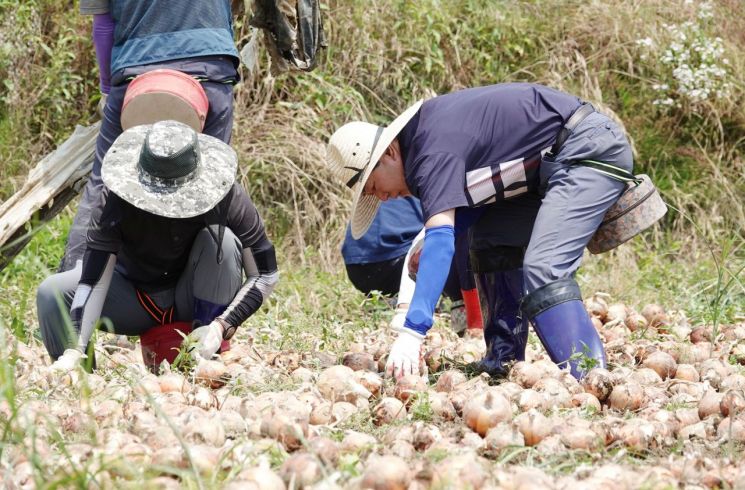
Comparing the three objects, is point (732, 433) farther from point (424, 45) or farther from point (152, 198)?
point (424, 45)

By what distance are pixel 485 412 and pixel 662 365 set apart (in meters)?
1.07

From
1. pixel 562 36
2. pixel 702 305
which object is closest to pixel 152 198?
pixel 702 305

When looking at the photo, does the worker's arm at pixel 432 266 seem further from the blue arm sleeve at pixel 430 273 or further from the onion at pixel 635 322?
the onion at pixel 635 322

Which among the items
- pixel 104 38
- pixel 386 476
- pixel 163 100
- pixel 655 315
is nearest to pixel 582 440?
pixel 386 476

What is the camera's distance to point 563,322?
3234 millimetres

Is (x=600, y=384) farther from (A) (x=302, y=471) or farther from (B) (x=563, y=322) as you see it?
(A) (x=302, y=471)

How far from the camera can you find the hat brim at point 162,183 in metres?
3.33

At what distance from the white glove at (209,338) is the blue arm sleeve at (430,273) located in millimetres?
733

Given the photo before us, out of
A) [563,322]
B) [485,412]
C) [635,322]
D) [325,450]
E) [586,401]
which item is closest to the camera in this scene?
[325,450]

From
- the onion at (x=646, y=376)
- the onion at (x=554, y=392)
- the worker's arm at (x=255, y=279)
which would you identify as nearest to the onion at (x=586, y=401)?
the onion at (x=554, y=392)

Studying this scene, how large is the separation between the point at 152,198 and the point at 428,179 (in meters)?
0.90

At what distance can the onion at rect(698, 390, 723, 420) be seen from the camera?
8.98ft

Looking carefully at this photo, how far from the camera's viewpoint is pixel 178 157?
3334 mm

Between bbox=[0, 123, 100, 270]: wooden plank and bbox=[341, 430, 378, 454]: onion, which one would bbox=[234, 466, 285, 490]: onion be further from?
bbox=[0, 123, 100, 270]: wooden plank
